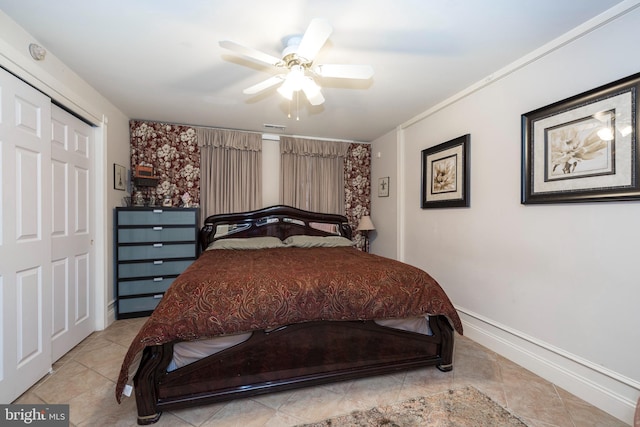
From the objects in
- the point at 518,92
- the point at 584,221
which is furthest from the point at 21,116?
the point at 584,221

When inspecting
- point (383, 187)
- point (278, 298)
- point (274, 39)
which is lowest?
point (278, 298)

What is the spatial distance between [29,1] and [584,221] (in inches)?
148

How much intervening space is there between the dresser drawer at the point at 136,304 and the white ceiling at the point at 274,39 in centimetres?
226

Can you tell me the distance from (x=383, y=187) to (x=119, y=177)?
353 cm

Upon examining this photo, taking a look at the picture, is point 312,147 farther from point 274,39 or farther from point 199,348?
point 199,348

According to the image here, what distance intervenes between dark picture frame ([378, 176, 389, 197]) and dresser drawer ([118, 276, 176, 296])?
315cm

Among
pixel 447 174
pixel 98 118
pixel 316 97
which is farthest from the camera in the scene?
pixel 447 174

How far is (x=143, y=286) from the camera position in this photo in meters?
3.14

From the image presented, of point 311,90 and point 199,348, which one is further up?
point 311,90

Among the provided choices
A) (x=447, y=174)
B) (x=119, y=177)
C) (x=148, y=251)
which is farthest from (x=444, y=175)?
(x=119, y=177)

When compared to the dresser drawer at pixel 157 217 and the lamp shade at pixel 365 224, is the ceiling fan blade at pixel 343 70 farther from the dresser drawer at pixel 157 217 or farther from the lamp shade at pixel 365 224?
the lamp shade at pixel 365 224

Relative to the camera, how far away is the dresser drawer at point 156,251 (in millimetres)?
3061

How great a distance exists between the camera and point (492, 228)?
2.44 meters

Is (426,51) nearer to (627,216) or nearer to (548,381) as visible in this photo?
(627,216)
